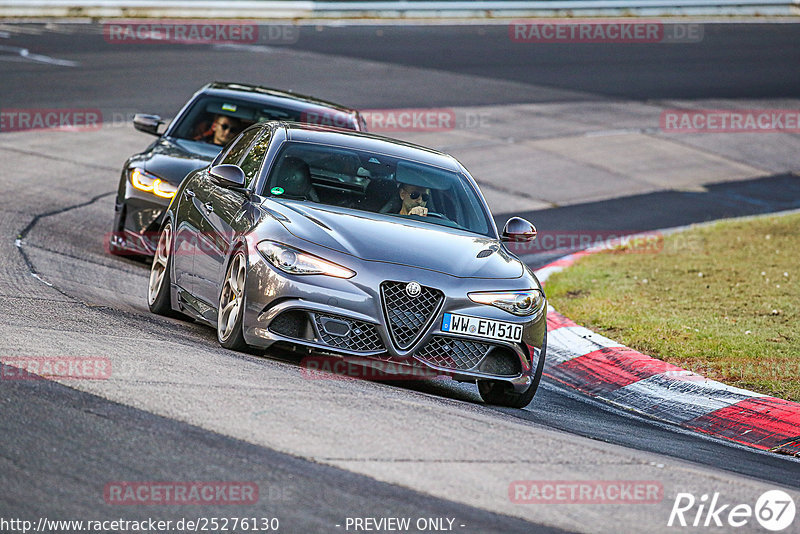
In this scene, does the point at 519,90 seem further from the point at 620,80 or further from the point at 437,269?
the point at 437,269

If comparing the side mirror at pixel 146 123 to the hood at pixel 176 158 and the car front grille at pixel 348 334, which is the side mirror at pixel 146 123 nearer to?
the hood at pixel 176 158

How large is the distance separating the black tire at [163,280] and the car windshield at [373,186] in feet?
4.26

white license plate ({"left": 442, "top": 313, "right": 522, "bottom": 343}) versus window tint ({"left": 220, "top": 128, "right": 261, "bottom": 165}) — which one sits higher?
window tint ({"left": 220, "top": 128, "right": 261, "bottom": 165})

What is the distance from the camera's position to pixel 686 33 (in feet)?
126

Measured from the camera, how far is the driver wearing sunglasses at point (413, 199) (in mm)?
8688

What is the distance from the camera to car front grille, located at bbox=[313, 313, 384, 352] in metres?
7.47

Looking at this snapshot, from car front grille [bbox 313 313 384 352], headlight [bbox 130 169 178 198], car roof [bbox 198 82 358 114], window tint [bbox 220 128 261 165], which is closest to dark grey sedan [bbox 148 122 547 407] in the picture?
car front grille [bbox 313 313 384 352]

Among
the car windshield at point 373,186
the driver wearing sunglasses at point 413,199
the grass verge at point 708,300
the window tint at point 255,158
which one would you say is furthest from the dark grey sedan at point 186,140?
the driver wearing sunglasses at point 413,199

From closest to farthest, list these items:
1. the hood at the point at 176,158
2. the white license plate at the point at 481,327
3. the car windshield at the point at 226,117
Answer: the white license plate at the point at 481,327 → the hood at the point at 176,158 → the car windshield at the point at 226,117

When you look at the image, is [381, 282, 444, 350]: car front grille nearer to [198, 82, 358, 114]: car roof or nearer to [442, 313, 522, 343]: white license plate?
[442, 313, 522, 343]: white license plate

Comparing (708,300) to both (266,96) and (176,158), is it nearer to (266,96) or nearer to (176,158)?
(266,96)

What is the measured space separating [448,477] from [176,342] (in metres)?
2.93

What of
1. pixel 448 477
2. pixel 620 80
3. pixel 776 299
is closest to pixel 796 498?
pixel 448 477

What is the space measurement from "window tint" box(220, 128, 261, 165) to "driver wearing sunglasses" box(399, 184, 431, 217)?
1443 millimetres
